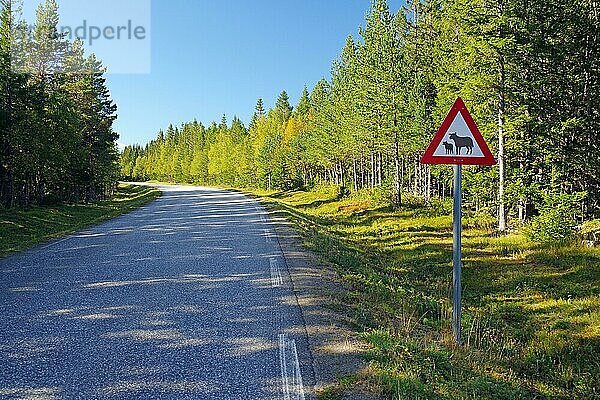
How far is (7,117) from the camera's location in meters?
23.4

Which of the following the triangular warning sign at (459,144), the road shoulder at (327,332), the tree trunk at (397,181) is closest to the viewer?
the road shoulder at (327,332)

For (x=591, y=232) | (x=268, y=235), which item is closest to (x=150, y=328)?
(x=268, y=235)

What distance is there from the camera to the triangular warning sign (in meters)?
5.75

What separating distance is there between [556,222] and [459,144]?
11209mm

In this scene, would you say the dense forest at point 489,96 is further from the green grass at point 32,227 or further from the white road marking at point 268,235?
the green grass at point 32,227

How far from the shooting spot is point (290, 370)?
471 cm

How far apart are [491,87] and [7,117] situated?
2218cm

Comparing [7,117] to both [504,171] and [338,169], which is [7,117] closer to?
[504,171]

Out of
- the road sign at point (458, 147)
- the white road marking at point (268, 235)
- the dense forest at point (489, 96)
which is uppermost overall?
the dense forest at point (489, 96)

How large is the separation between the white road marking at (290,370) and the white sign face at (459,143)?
111 inches

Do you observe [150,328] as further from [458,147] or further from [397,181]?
[397,181]

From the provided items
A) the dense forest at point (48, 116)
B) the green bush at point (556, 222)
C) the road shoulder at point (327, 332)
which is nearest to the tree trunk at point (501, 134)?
the green bush at point (556, 222)

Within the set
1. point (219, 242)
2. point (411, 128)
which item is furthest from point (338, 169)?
point (219, 242)

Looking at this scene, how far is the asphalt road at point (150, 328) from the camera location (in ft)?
14.3
